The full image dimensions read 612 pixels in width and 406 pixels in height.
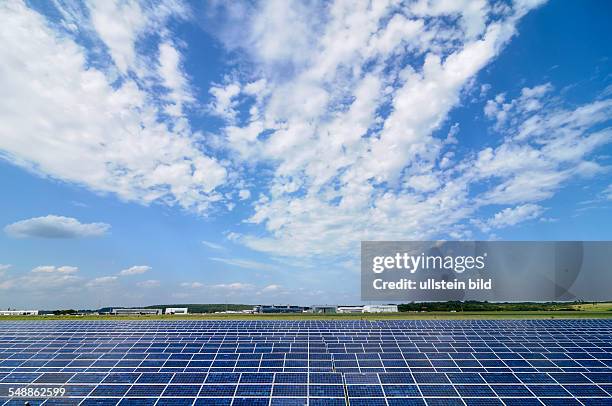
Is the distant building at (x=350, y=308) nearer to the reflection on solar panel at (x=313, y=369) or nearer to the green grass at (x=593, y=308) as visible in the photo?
the green grass at (x=593, y=308)

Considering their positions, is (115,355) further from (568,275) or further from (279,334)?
(568,275)

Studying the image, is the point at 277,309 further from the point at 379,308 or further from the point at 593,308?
the point at 593,308

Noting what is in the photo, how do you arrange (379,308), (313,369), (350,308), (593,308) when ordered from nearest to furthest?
(313,369) < (593,308) < (379,308) < (350,308)

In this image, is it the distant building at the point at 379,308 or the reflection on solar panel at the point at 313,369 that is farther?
the distant building at the point at 379,308

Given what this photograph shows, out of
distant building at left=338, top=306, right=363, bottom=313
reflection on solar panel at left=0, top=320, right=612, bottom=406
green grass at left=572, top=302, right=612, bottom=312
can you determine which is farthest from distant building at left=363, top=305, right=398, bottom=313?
reflection on solar panel at left=0, top=320, right=612, bottom=406

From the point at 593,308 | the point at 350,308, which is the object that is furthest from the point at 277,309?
the point at 593,308

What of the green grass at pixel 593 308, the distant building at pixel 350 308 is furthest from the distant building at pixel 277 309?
the green grass at pixel 593 308

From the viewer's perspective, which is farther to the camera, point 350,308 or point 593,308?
point 350,308

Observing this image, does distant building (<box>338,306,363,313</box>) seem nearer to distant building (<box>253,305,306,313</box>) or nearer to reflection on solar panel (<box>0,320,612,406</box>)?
distant building (<box>253,305,306,313</box>)
